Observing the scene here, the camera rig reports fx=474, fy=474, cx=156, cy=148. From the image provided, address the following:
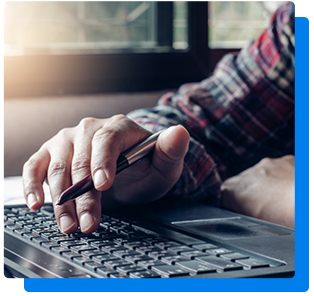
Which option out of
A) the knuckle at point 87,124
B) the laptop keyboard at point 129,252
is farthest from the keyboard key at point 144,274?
the knuckle at point 87,124

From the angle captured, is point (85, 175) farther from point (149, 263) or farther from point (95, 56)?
point (95, 56)

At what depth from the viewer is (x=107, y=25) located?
96cm

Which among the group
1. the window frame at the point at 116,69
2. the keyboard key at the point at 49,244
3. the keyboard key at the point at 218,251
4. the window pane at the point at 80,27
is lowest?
the keyboard key at the point at 49,244

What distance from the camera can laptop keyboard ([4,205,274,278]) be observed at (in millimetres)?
254

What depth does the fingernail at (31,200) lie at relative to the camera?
14.7 inches

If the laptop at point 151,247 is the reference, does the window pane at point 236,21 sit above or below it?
above

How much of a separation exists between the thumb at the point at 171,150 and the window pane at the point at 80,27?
0.51 m

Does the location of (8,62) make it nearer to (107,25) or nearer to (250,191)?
(107,25)

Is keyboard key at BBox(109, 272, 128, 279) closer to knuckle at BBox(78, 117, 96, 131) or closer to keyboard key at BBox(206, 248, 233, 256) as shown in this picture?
keyboard key at BBox(206, 248, 233, 256)

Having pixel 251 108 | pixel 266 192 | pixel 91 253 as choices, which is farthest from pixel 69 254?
pixel 251 108

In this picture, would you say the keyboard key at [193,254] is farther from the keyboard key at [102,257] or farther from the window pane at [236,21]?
the window pane at [236,21]

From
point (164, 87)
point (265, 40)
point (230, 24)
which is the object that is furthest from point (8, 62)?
point (230, 24)

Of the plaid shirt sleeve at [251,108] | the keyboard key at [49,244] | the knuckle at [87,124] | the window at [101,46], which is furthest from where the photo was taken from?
the window at [101,46]

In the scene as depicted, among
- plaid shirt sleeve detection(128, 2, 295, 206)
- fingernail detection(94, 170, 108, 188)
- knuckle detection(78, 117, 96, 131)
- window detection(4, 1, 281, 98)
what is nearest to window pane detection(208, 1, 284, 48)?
window detection(4, 1, 281, 98)
